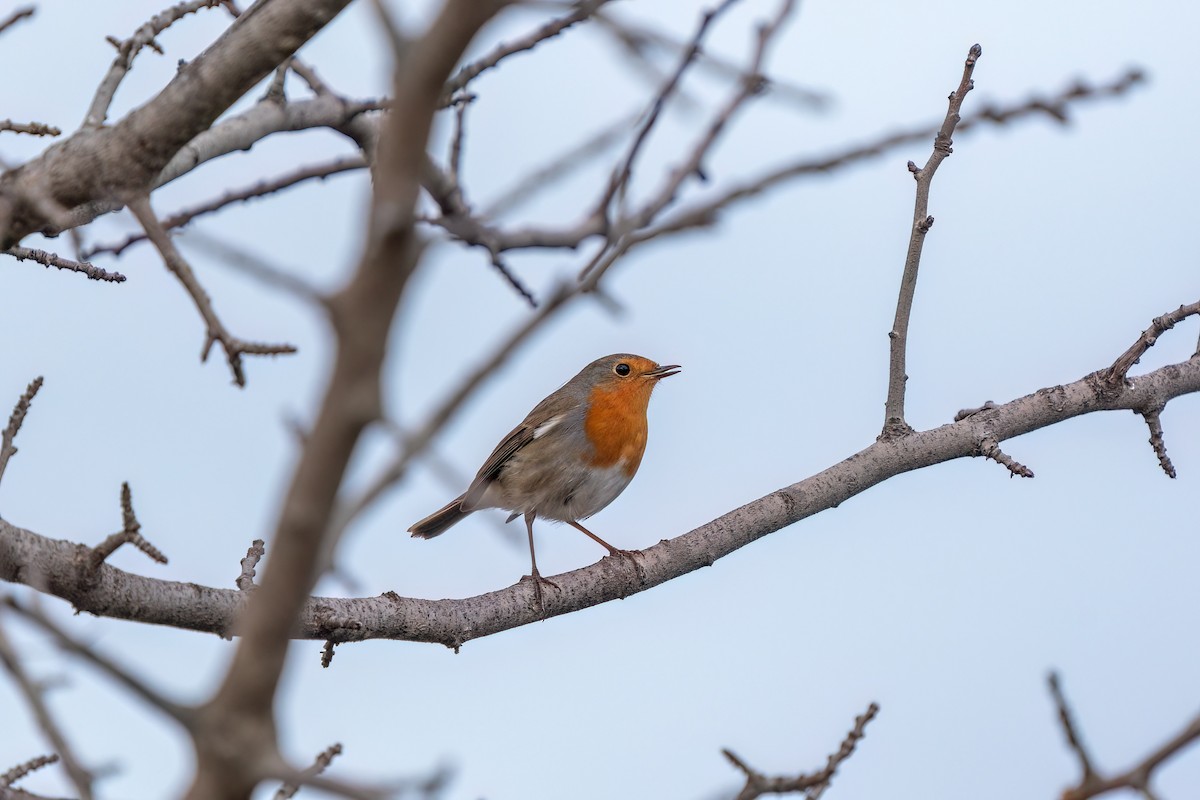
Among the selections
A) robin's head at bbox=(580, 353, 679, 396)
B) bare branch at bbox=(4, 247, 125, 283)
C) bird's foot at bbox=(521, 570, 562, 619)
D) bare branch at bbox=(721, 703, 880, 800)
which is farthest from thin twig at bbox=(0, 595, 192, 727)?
robin's head at bbox=(580, 353, 679, 396)

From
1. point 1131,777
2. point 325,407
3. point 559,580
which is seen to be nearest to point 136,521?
point 325,407

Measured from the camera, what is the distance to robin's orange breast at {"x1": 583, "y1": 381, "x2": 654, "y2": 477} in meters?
6.89

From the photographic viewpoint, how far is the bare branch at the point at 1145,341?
4.77 metres

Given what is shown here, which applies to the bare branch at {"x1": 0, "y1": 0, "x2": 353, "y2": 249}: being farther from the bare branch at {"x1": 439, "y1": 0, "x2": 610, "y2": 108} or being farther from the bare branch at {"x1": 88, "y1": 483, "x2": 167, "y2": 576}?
the bare branch at {"x1": 88, "y1": 483, "x2": 167, "y2": 576}

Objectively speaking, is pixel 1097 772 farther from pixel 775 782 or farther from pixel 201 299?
pixel 201 299

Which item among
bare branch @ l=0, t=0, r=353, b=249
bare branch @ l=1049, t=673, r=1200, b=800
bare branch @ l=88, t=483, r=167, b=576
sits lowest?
bare branch @ l=1049, t=673, r=1200, b=800

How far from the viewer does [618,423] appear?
700cm


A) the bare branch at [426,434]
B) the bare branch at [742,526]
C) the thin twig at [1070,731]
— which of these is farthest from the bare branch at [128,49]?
the thin twig at [1070,731]

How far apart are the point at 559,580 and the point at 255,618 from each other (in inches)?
143

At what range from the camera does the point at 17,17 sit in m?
3.04

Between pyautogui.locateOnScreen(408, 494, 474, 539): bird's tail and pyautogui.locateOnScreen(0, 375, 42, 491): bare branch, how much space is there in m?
3.98

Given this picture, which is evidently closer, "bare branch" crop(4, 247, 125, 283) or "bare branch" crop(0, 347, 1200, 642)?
"bare branch" crop(4, 247, 125, 283)

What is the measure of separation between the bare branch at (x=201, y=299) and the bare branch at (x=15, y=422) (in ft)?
3.90

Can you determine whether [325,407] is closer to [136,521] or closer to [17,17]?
[136,521]
